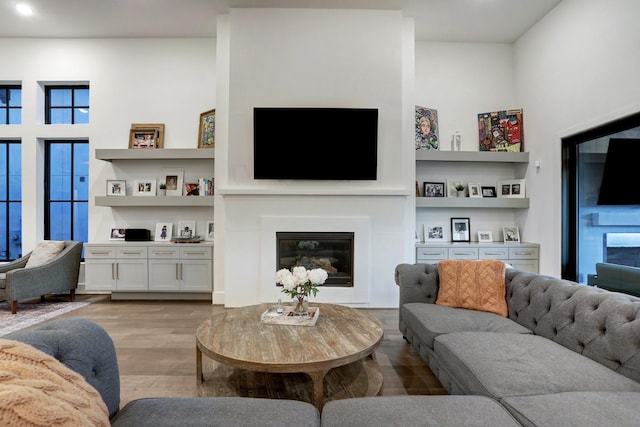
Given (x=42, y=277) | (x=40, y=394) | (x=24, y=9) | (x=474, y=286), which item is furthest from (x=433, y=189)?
(x=24, y=9)

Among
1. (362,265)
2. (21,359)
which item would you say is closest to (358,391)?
(21,359)

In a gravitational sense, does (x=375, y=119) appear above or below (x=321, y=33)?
below

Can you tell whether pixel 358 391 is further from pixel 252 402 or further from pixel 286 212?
pixel 286 212

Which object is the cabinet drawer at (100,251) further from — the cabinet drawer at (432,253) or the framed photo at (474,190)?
the framed photo at (474,190)

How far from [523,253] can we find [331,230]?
261 centimetres

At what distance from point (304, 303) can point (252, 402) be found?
130 centimetres

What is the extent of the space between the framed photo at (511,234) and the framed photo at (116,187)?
Answer: 217 inches

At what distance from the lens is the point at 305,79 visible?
14.6 feet

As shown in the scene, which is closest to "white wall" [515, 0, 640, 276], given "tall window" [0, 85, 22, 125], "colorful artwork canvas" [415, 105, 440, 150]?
"colorful artwork canvas" [415, 105, 440, 150]

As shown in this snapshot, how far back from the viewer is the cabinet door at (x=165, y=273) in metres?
4.70

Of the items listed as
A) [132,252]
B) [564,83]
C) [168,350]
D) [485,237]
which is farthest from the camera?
[485,237]

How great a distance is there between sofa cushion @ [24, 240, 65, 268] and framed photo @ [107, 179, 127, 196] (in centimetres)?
91

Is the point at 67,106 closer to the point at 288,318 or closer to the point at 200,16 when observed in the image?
the point at 200,16

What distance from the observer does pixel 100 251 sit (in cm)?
474
